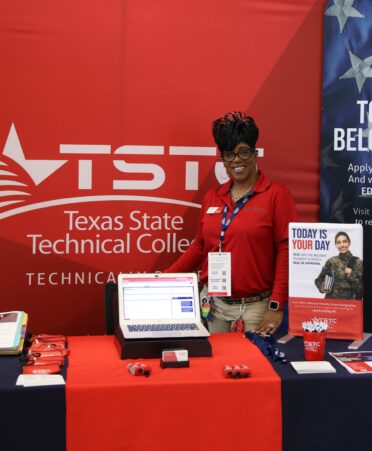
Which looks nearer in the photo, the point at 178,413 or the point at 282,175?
the point at 178,413

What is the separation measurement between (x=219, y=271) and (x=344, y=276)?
0.55 metres

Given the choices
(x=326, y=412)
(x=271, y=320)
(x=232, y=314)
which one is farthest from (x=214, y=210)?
(x=326, y=412)

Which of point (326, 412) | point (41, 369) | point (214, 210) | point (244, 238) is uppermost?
point (214, 210)

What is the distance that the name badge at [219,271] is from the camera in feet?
8.27

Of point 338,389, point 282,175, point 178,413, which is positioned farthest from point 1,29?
point 338,389

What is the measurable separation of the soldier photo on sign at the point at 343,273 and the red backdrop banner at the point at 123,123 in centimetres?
104

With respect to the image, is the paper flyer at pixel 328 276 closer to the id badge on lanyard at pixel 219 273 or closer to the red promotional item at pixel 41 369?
the id badge on lanyard at pixel 219 273

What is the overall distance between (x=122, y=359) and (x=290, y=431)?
609 millimetres

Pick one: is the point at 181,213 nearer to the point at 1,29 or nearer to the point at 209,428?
the point at 1,29

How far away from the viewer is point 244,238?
2574 millimetres

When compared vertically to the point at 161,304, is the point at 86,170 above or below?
above

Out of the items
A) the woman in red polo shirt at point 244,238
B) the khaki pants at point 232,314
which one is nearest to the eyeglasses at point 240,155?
the woman in red polo shirt at point 244,238

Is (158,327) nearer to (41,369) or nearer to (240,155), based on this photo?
(41,369)

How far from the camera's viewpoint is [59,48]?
3.01m
